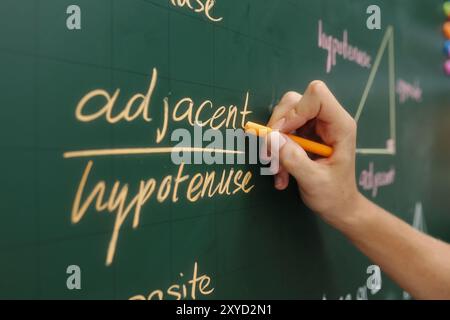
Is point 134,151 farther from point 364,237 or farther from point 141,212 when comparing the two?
point 364,237

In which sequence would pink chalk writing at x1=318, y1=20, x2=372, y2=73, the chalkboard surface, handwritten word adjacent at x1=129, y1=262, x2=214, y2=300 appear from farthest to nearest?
pink chalk writing at x1=318, y1=20, x2=372, y2=73, handwritten word adjacent at x1=129, y1=262, x2=214, y2=300, the chalkboard surface

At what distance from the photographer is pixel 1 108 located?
307 mm

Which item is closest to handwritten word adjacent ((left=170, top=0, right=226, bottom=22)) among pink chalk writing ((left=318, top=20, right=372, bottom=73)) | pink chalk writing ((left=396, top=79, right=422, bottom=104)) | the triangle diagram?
pink chalk writing ((left=318, top=20, right=372, bottom=73))

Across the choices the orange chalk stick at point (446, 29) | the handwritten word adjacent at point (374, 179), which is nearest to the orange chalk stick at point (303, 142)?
the handwritten word adjacent at point (374, 179)

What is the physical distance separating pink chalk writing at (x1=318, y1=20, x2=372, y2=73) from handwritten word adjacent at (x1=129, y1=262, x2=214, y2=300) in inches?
16.8

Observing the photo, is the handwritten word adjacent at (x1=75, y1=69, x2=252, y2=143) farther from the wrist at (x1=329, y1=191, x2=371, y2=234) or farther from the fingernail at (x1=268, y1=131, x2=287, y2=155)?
the wrist at (x1=329, y1=191, x2=371, y2=234)

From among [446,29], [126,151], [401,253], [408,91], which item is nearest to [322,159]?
[401,253]

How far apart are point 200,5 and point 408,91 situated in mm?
707

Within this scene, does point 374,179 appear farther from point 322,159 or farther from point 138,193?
point 138,193

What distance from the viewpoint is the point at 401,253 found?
0.62m

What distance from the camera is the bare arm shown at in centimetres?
54

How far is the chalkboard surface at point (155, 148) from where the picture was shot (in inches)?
12.9
